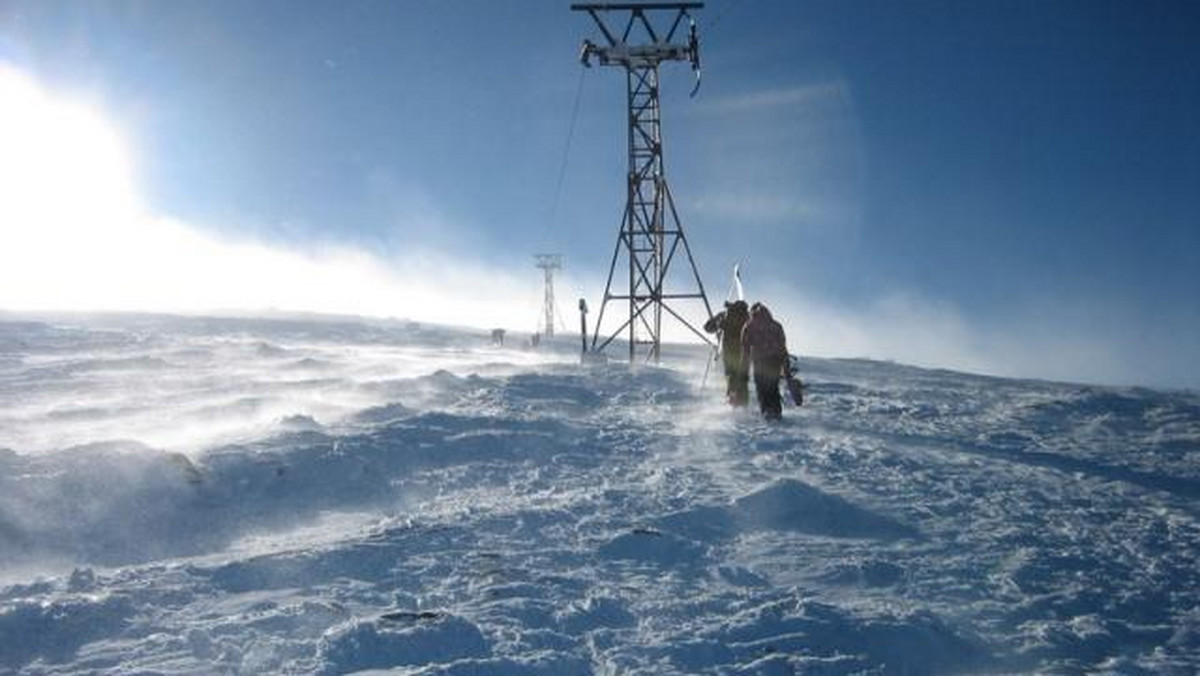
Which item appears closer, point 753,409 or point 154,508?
point 154,508

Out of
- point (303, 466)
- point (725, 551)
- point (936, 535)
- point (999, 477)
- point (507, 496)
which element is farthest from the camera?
point (999, 477)

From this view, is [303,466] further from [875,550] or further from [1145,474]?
[1145,474]

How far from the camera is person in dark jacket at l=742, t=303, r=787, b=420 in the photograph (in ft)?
47.0

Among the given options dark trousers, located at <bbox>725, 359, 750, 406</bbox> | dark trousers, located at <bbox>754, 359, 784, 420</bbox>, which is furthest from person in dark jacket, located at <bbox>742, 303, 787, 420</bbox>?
dark trousers, located at <bbox>725, 359, 750, 406</bbox>

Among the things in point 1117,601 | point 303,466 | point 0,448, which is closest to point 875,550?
point 1117,601

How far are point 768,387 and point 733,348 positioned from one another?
1.85 meters

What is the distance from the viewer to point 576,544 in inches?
295

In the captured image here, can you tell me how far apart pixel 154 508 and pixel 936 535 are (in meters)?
7.06

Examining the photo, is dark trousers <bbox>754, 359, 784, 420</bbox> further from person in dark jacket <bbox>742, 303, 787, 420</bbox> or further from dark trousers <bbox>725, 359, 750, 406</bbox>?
dark trousers <bbox>725, 359, 750, 406</bbox>

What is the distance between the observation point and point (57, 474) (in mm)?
8430

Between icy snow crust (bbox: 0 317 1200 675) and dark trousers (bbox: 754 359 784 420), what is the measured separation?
17.1 inches

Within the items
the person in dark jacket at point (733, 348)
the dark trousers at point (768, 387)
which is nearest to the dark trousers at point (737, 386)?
the person in dark jacket at point (733, 348)

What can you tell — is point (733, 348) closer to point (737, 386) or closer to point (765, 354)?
point (737, 386)

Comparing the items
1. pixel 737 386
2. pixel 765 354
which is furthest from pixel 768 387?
pixel 737 386
